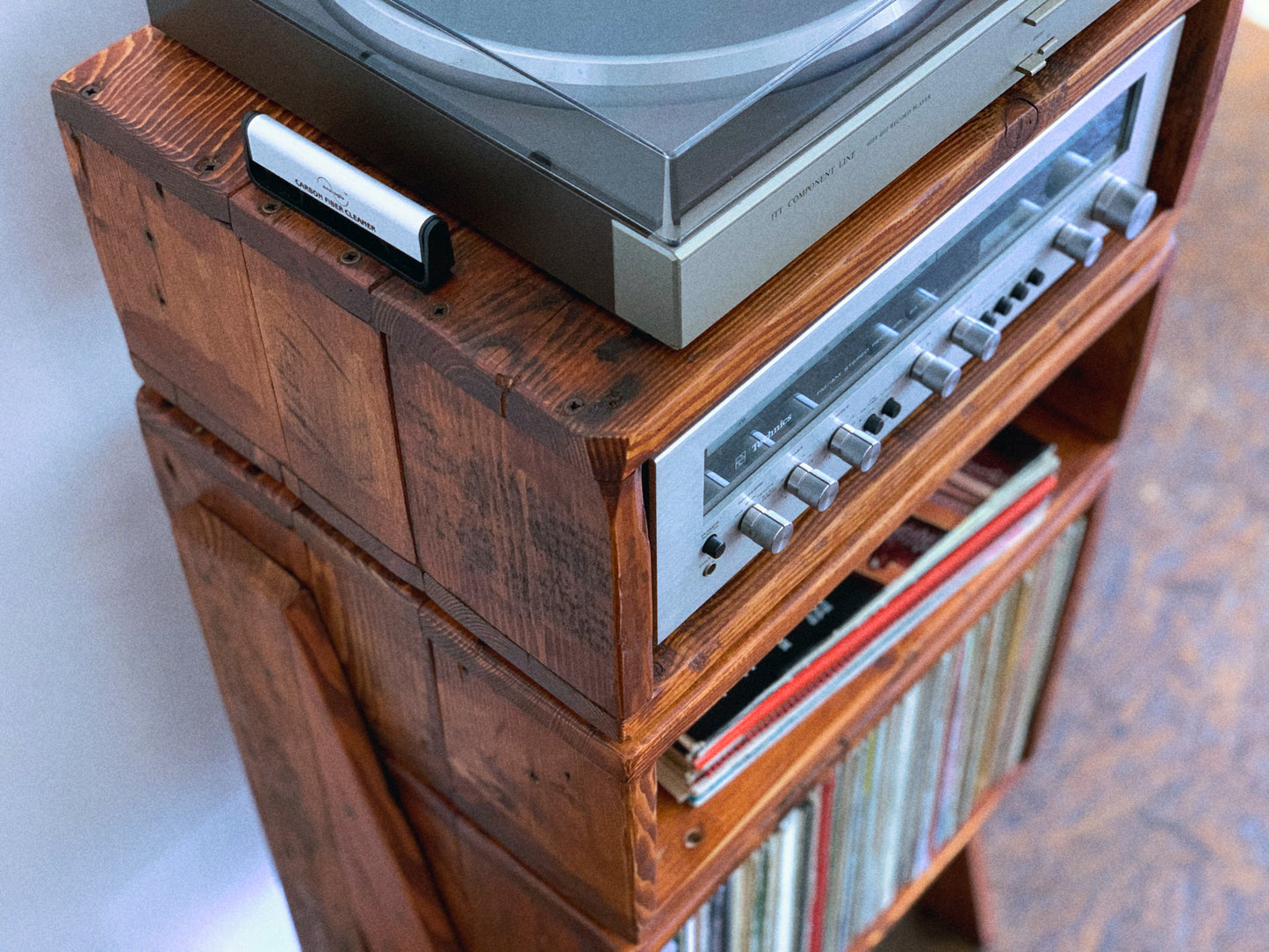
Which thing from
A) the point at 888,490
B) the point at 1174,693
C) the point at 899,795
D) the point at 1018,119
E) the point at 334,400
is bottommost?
the point at 1174,693

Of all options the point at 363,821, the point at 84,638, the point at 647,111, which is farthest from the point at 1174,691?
the point at 647,111

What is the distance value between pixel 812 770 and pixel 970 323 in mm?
333

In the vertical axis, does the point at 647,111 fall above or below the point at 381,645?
above

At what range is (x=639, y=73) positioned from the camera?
61 centimetres

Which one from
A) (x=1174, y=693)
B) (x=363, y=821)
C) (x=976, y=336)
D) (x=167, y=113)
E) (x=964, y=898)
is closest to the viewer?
(x=167, y=113)

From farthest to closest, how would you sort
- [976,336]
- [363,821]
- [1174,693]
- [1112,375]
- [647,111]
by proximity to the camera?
[1174,693] → [1112,375] → [363,821] → [976,336] → [647,111]

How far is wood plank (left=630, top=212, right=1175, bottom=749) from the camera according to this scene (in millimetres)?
733

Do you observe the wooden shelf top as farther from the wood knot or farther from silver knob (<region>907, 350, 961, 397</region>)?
silver knob (<region>907, 350, 961, 397</region>)

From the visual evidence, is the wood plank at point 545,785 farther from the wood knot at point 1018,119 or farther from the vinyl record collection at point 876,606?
the wood knot at point 1018,119

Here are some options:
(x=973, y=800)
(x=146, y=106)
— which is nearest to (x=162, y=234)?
(x=146, y=106)

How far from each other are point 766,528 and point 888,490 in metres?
0.14

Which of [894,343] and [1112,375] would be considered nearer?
[894,343]

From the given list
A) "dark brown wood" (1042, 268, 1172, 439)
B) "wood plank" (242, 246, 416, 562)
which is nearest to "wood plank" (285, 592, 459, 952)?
"wood plank" (242, 246, 416, 562)

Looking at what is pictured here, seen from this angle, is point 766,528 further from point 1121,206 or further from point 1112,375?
point 1112,375
